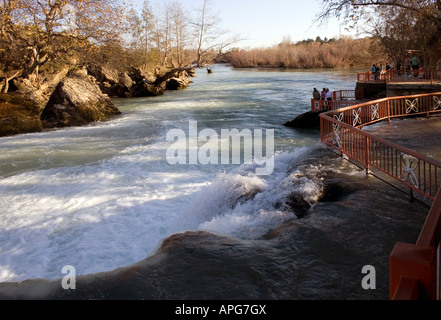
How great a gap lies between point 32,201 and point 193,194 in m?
3.96

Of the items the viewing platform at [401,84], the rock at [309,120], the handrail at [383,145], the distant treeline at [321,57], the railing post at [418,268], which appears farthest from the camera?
the distant treeline at [321,57]

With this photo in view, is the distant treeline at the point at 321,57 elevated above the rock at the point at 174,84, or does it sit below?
above

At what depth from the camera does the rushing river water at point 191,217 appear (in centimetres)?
511

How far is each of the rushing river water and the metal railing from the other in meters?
0.48

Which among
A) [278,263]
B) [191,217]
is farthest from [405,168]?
[191,217]

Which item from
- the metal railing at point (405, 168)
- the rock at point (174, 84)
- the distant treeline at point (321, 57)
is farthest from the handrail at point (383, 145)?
the distant treeline at point (321, 57)

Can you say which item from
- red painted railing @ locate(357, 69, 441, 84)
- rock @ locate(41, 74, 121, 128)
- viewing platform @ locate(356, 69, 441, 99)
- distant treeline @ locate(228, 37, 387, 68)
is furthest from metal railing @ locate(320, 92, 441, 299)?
distant treeline @ locate(228, 37, 387, 68)

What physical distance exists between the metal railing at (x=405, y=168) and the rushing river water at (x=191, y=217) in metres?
0.48

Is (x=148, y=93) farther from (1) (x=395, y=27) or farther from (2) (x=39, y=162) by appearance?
(2) (x=39, y=162)

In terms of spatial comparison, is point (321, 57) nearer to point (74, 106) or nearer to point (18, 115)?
point (74, 106)

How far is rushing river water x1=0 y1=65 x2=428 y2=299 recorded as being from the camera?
16.8 ft

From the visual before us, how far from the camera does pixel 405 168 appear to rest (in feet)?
25.2

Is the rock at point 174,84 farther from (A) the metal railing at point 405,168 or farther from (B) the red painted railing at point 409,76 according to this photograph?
(A) the metal railing at point 405,168
